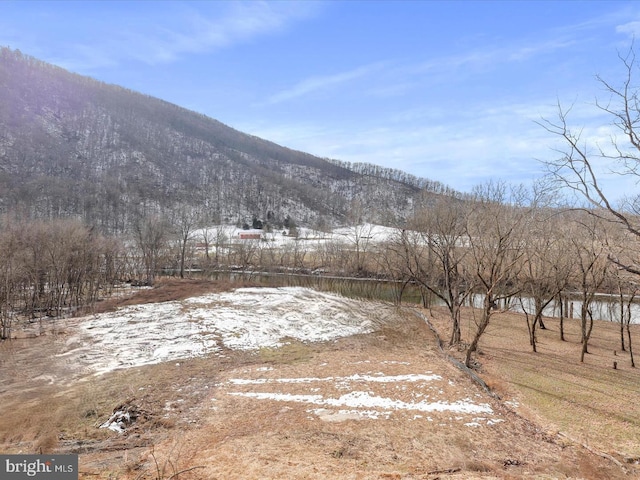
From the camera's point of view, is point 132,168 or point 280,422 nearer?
point 280,422

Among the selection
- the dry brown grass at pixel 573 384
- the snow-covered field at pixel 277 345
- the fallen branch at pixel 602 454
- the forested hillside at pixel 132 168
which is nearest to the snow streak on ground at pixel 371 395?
the snow-covered field at pixel 277 345

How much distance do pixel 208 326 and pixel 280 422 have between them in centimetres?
1131

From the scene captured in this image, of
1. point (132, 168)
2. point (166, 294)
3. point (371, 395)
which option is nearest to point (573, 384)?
Answer: point (371, 395)

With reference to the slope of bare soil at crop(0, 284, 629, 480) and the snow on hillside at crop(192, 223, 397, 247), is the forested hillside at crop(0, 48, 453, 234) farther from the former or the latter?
the slope of bare soil at crop(0, 284, 629, 480)

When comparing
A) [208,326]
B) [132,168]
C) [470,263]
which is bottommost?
[208,326]

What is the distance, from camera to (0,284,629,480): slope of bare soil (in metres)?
6.45

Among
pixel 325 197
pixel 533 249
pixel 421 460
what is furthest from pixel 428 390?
pixel 325 197

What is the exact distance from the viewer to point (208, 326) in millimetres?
18719

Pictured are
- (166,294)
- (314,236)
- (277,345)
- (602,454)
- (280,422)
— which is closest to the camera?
Answer: (602,454)

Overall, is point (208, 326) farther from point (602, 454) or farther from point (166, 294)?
point (602, 454)

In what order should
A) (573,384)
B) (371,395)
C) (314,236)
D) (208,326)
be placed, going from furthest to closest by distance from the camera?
(314,236) < (208,326) < (573,384) < (371,395)

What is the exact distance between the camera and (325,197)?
158875 mm

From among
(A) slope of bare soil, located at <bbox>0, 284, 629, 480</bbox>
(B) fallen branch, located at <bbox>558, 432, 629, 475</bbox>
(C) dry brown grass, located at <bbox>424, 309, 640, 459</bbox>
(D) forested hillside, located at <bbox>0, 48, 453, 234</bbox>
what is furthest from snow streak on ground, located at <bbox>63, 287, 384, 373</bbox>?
(D) forested hillside, located at <bbox>0, 48, 453, 234</bbox>

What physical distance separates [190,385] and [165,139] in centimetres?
17201
